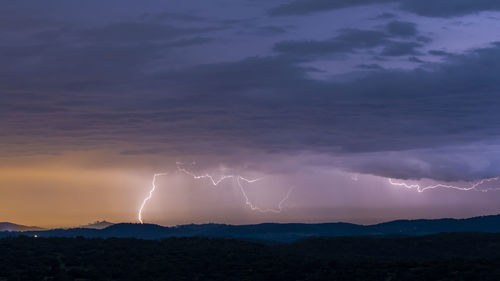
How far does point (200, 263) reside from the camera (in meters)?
79.9

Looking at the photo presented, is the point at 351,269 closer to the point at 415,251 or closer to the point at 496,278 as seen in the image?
the point at 496,278

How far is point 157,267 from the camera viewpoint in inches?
3091

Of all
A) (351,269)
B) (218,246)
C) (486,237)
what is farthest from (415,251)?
(351,269)

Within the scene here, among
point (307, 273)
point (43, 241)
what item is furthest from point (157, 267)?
point (43, 241)

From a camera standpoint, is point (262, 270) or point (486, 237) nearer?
point (262, 270)

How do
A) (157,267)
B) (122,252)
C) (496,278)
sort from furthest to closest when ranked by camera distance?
(122,252) → (157,267) → (496,278)

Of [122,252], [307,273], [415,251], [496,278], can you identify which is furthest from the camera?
[415,251]

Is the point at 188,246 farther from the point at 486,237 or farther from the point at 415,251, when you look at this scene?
the point at 486,237

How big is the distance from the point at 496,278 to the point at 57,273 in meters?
42.4

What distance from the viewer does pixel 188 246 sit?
9719cm

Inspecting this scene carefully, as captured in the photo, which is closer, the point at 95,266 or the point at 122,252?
the point at 95,266

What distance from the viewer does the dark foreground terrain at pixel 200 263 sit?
6812cm

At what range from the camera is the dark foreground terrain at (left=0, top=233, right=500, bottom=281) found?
68125 mm

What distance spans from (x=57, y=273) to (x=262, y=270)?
20866mm
